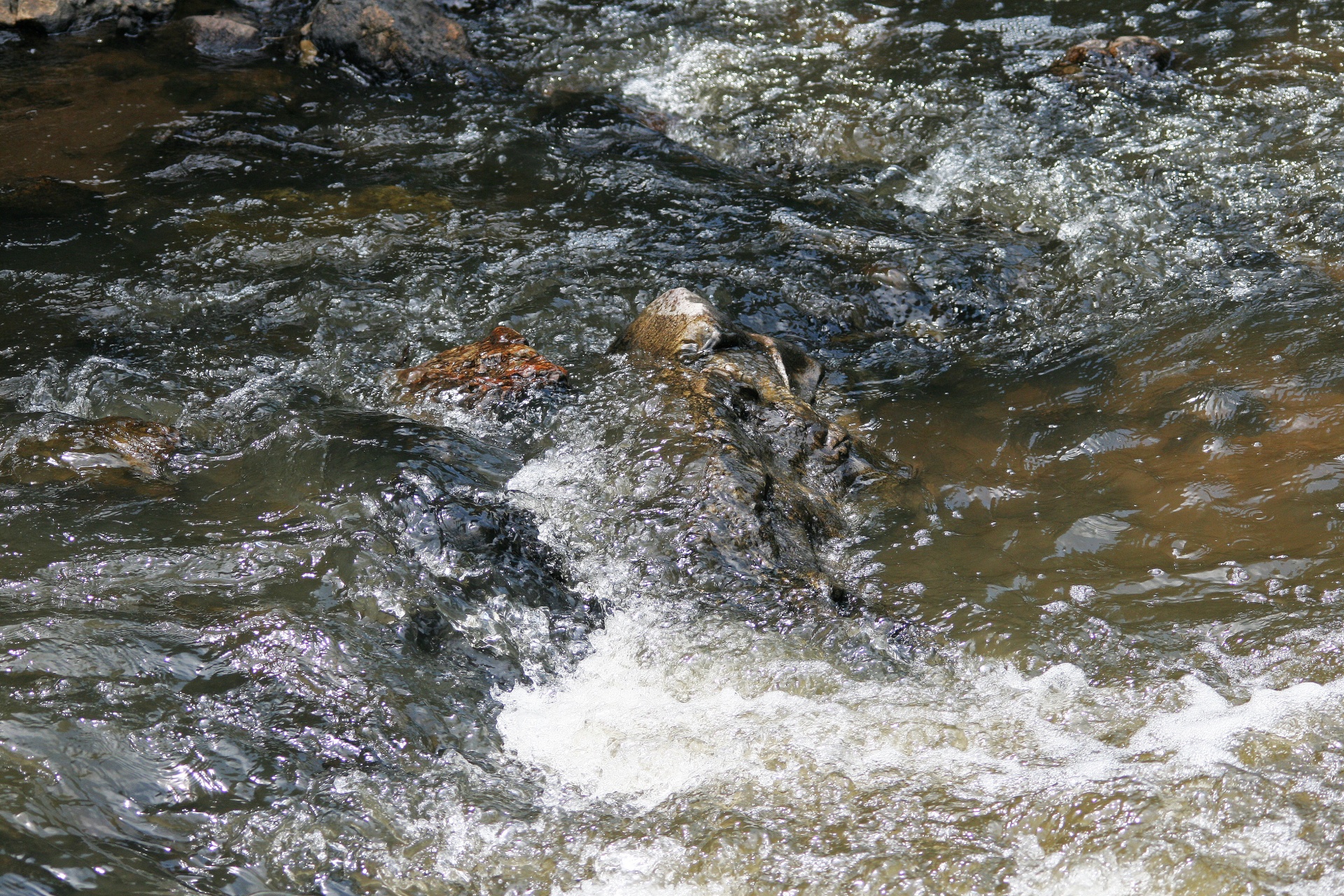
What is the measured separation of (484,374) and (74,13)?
292 inches

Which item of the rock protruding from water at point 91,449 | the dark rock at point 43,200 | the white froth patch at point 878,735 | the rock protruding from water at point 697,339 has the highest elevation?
the dark rock at point 43,200

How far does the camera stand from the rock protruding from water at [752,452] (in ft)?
12.5

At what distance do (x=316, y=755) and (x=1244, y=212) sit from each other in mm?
5981

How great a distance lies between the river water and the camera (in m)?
2.87

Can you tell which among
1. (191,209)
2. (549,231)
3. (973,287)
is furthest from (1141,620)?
(191,209)

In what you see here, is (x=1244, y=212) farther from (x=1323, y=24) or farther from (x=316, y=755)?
(x=316, y=755)

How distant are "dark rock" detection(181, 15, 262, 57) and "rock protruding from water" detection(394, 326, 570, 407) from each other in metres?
5.55

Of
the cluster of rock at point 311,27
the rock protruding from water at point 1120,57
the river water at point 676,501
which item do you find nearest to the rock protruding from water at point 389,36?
the cluster of rock at point 311,27

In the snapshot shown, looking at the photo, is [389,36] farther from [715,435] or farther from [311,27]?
[715,435]

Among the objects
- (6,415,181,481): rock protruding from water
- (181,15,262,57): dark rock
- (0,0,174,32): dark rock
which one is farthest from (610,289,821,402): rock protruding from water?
(0,0,174,32): dark rock

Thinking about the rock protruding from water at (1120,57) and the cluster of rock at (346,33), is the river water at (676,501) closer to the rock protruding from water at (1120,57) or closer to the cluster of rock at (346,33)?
the rock protruding from water at (1120,57)

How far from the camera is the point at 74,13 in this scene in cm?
926

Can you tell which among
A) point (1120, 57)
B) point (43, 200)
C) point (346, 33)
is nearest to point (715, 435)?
point (43, 200)

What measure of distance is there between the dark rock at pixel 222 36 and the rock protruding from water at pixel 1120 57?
7.04m
